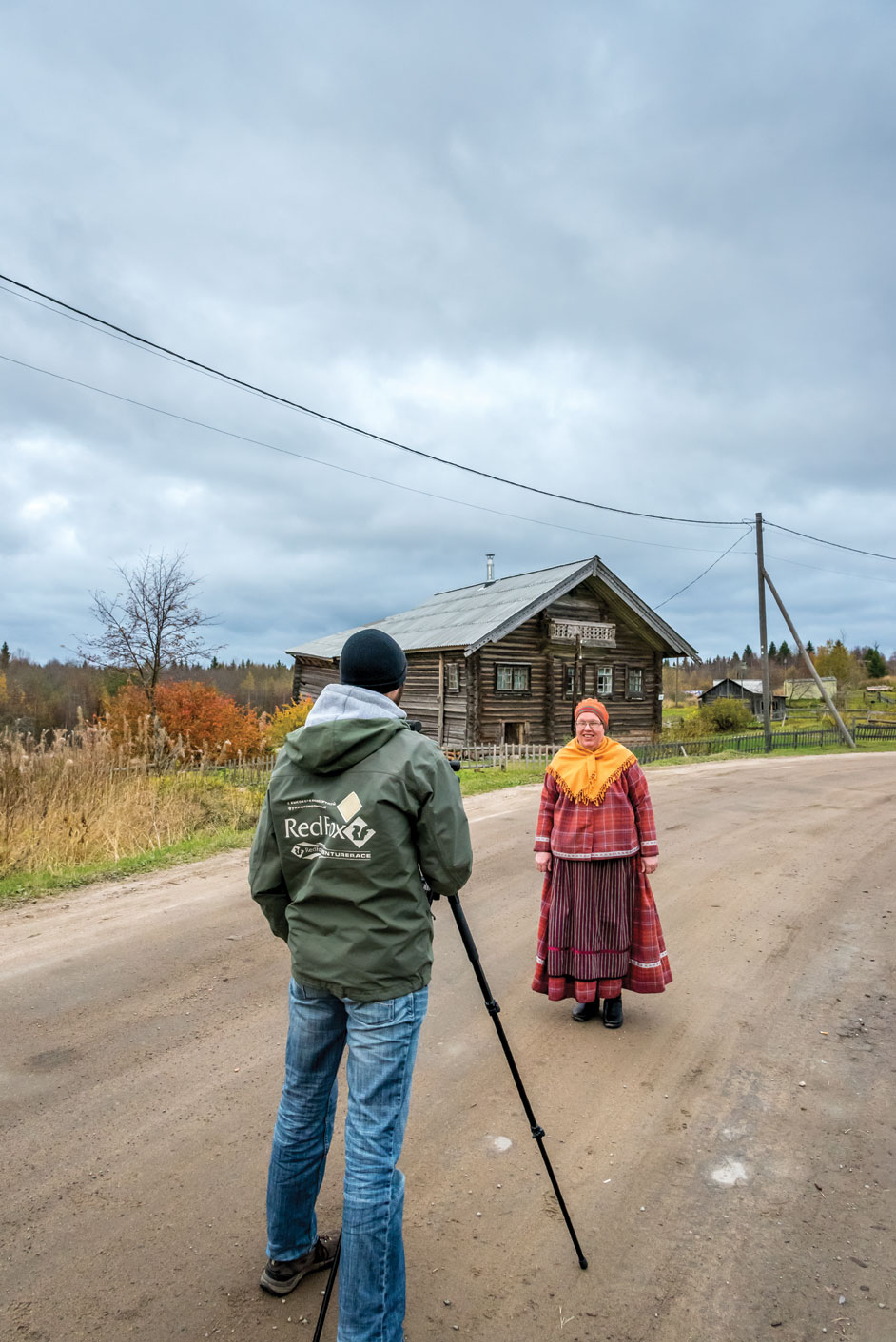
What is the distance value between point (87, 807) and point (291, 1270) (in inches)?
276

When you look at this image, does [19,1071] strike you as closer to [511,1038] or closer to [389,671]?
[511,1038]

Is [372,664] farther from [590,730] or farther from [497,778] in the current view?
[497,778]

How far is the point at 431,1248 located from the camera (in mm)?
2531

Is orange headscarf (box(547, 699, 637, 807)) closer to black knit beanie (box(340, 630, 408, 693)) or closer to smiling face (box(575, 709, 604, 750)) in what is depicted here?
smiling face (box(575, 709, 604, 750))

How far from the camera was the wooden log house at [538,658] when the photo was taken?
24047 mm

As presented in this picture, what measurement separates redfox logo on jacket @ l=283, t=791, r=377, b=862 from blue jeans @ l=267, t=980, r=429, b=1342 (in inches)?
15.7

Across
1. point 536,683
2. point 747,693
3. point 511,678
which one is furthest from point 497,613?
point 747,693

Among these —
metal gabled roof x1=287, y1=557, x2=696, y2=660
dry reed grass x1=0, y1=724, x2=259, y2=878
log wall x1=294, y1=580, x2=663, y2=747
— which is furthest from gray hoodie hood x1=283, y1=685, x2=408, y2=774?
log wall x1=294, y1=580, x2=663, y2=747

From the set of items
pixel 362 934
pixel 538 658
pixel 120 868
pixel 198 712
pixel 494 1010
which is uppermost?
pixel 538 658

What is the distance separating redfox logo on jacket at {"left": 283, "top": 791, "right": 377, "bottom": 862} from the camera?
2.06m

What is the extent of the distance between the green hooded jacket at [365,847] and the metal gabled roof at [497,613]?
1969cm

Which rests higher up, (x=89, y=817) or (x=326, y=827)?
(x=326, y=827)

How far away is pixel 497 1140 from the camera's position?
123 inches

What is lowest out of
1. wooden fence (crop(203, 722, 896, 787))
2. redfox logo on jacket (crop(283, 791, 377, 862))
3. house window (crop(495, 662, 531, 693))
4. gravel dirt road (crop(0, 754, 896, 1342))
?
gravel dirt road (crop(0, 754, 896, 1342))
